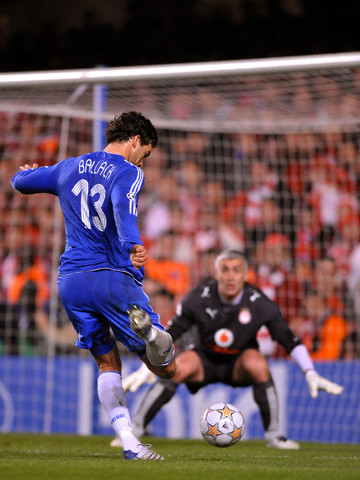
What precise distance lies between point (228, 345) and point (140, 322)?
2.71 meters

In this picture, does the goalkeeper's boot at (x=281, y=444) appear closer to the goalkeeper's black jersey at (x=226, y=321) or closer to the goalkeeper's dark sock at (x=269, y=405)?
the goalkeeper's dark sock at (x=269, y=405)

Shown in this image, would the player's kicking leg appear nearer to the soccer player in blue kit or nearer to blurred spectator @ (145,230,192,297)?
the soccer player in blue kit

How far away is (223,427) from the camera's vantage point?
187 inches

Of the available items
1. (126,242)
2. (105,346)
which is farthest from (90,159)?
(105,346)

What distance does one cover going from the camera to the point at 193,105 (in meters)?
10.1

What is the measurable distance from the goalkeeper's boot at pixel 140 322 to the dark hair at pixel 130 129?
3.27ft

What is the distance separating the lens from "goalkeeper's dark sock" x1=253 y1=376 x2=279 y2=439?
6254 millimetres

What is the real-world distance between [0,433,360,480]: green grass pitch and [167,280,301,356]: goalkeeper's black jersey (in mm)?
790

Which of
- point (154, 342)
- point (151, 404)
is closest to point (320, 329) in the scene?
point (151, 404)

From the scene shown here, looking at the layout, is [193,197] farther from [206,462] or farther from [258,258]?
[206,462]

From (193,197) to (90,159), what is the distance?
20.6 ft

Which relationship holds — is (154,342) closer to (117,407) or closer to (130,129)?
(117,407)

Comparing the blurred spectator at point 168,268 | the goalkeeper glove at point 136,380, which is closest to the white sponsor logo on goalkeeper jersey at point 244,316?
the goalkeeper glove at point 136,380

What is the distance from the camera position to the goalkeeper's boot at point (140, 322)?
12.4 ft
